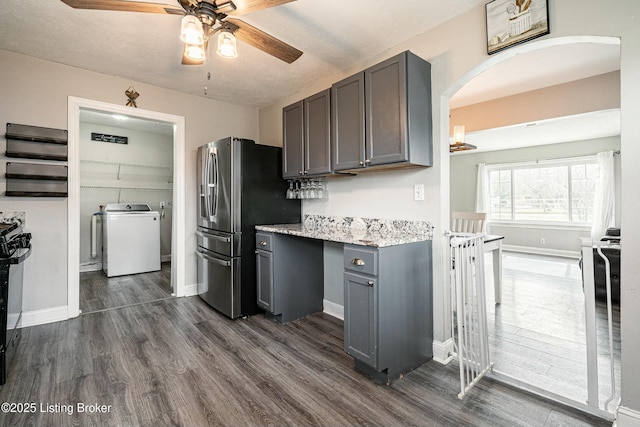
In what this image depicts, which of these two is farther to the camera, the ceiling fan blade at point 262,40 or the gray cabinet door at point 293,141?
the gray cabinet door at point 293,141

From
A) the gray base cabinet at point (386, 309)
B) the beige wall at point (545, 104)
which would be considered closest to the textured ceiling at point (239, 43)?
the gray base cabinet at point (386, 309)

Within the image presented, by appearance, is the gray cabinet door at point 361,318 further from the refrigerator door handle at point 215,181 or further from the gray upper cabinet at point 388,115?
the refrigerator door handle at point 215,181

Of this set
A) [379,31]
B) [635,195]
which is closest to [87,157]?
[379,31]

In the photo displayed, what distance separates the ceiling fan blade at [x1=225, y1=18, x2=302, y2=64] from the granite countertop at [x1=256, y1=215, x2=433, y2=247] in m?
1.32

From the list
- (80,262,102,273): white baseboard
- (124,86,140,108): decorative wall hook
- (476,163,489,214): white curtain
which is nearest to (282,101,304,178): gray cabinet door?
(124,86,140,108): decorative wall hook

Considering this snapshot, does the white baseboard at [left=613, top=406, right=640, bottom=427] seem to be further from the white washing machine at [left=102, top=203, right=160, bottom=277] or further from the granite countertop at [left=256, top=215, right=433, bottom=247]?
the white washing machine at [left=102, top=203, right=160, bottom=277]

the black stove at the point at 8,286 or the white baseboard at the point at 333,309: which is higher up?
the black stove at the point at 8,286

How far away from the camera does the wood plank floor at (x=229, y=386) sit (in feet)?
5.29

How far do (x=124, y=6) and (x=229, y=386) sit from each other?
2268mm

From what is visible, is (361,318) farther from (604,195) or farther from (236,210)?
(604,195)

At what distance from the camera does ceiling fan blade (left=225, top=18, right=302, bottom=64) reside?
5.74 feet

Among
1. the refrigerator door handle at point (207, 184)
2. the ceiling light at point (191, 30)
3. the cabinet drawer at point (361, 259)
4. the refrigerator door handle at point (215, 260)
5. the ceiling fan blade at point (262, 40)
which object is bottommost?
the refrigerator door handle at point (215, 260)

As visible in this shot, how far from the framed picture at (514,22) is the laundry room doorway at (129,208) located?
333 centimetres

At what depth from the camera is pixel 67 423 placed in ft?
5.16
